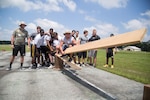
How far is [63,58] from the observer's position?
10.2 meters

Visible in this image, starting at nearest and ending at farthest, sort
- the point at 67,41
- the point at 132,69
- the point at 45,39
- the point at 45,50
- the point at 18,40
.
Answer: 1. the point at 67,41
2. the point at 18,40
3. the point at 45,39
4. the point at 45,50
5. the point at 132,69

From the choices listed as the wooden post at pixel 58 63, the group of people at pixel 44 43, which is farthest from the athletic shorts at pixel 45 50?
the wooden post at pixel 58 63

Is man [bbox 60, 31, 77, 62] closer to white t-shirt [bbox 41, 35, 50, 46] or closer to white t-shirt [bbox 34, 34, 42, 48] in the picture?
white t-shirt [bbox 41, 35, 50, 46]

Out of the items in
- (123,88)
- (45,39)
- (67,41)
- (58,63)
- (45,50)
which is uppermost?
(45,39)

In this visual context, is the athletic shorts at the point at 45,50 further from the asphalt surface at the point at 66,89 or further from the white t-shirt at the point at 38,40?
the asphalt surface at the point at 66,89

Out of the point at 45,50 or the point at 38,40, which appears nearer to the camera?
the point at 38,40

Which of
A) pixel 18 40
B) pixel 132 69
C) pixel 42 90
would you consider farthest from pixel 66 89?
pixel 132 69

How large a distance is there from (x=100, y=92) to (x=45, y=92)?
4.39 feet

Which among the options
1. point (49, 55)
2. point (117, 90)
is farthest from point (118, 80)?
point (49, 55)

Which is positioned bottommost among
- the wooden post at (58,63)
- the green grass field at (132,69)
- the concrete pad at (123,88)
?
the concrete pad at (123,88)

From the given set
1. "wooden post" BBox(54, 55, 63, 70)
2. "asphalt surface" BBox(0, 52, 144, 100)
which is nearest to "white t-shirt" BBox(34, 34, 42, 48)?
"wooden post" BBox(54, 55, 63, 70)

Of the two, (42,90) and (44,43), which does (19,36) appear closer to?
(44,43)

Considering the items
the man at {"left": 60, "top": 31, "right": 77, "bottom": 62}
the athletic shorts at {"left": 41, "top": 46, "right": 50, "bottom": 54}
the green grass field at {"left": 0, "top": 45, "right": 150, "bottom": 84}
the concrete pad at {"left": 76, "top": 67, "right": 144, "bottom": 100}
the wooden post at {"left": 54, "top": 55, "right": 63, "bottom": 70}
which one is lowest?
the concrete pad at {"left": 76, "top": 67, "right": 144, "bottom": 100}

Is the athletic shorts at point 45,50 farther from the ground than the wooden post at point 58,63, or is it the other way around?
the athletic shorts at point 45,50
